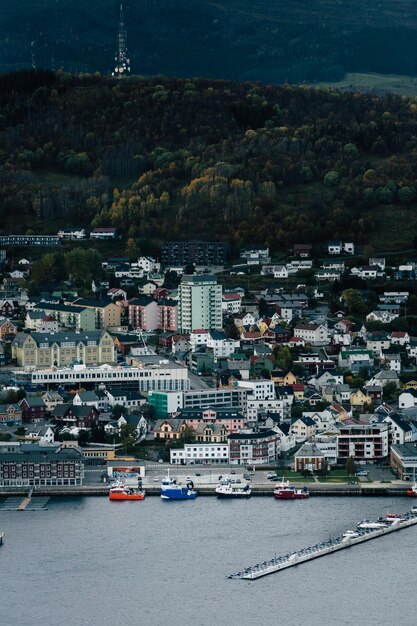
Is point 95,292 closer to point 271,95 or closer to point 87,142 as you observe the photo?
point 87,142

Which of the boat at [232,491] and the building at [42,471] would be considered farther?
the building at [42,471]

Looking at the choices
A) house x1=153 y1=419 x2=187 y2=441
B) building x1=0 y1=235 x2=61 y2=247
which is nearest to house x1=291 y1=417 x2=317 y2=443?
house x1=153 y1=419 x2=187 y2=441

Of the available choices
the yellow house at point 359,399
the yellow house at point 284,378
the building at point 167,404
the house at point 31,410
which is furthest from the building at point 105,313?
the yellow house at point 359,399

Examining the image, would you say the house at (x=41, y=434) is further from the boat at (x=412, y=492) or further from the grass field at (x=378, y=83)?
the grass field at (x=378, y=83)

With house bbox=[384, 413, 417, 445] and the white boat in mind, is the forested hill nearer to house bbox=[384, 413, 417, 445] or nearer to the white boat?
house bbox=[384, 413, 417, 445]

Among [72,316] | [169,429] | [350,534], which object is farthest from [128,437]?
[72,316]

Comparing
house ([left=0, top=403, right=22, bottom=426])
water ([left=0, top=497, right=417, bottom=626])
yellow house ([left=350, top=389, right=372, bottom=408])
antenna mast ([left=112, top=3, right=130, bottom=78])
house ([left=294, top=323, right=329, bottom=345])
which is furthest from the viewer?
antenna mast ([left=112, top=3, right=130, bottom=78])
